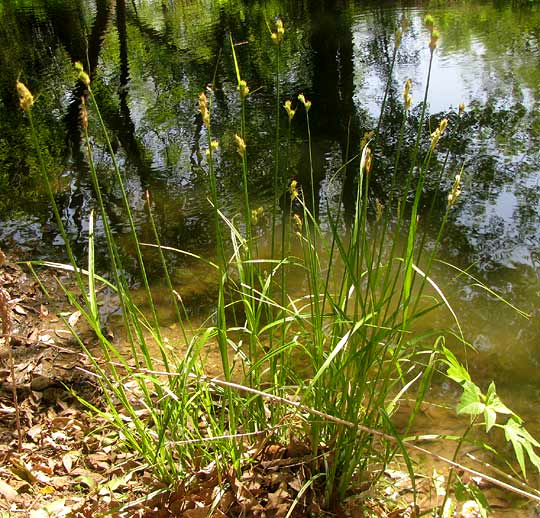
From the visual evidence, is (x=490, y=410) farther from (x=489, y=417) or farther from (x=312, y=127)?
(x=312, y=127)

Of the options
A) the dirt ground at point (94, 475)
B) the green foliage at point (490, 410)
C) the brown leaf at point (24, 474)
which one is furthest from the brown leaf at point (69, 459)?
the green foliage at point (490, 410)

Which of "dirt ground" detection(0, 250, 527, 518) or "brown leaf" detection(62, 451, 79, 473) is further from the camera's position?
"brown leaf" detection(62, 451, 79, 473)

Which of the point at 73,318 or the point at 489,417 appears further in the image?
the point at 73,318

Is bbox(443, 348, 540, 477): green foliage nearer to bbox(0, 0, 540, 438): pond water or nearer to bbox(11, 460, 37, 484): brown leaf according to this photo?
bbox(0, 0, 540, 438): pond water

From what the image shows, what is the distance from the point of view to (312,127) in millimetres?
5312

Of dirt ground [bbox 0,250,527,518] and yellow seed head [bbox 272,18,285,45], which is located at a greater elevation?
yellow seed head [bbox 272,18,285,45]

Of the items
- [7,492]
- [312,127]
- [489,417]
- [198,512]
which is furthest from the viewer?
[312,127]

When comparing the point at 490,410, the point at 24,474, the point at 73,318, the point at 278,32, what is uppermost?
the point at 278,32

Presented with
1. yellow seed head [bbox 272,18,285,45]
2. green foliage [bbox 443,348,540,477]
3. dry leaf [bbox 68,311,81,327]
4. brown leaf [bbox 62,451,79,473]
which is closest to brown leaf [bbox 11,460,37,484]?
brown leaf [bbox 62,451,79,473]

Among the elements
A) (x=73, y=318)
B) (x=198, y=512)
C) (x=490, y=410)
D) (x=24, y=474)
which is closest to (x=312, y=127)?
(x=73, y=318)

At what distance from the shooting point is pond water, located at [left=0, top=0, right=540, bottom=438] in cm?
302

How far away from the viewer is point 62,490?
173 cm

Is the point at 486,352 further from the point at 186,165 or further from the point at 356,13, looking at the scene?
the point at 356,13

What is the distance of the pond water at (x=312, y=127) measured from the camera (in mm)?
3016
